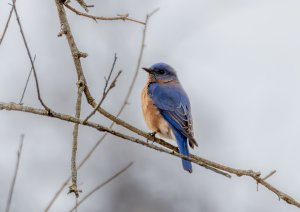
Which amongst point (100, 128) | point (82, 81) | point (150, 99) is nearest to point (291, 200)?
point (100, 128)

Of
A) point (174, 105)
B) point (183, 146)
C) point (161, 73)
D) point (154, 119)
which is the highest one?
point (161, 73)

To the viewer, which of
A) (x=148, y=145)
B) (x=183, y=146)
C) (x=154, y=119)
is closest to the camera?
(x=148, y=145)

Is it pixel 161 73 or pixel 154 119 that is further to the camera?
pixel 161 73

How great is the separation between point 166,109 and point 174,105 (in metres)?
0.09

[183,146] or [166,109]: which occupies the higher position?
[166,109]

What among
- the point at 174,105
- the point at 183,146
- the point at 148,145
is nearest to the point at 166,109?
the point at 174,105

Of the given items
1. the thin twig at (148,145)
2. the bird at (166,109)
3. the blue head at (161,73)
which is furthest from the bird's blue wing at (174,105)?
the thin twig at (148,145)

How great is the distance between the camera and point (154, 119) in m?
5.62

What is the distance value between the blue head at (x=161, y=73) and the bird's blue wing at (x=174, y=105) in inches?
5.7

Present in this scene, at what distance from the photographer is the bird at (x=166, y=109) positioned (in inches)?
209

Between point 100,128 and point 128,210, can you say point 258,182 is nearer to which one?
point 100,128

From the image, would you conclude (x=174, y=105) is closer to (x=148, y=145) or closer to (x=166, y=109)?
(x=166, y=109)

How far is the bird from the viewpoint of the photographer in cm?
531

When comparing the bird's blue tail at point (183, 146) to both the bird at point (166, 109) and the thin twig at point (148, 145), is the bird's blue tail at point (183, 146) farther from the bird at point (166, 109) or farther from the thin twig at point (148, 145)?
the thin twig at point (148, 145)
